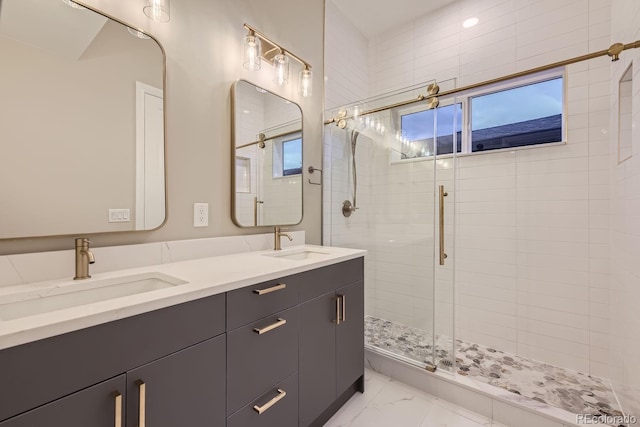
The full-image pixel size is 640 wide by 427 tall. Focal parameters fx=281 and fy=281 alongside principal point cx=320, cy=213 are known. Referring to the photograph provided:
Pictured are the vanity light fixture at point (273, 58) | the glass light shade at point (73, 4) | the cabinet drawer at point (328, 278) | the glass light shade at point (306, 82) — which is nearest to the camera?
the glass light shade at point (73, 4)

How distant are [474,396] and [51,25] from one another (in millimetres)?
2662

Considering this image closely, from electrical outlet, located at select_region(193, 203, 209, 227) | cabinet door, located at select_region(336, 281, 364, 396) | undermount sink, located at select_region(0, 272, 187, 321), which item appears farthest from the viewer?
cabinet door, located at select_region(336, 281, 364, 396)

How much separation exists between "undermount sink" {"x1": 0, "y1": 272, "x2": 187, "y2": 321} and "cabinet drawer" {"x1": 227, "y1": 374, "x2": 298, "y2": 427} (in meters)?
0.53

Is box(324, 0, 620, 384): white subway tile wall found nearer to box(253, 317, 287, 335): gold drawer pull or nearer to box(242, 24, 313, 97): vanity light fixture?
box(242, 24, 313, 97): vanity light fixture

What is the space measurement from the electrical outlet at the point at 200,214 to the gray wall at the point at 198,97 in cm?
2

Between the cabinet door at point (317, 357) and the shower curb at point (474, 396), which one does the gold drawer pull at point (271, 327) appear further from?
the shower curb at point (474, 396)

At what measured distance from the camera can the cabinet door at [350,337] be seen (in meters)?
1.56

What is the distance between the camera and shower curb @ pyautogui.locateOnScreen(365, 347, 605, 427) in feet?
4.77

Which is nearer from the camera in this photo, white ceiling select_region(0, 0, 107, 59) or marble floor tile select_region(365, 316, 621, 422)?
white ceiling select_region(0, 0, 107, 59)

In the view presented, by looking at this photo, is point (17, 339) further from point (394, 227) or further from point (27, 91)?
point (394, 227)

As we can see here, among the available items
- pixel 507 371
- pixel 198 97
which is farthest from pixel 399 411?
pixel 198 97

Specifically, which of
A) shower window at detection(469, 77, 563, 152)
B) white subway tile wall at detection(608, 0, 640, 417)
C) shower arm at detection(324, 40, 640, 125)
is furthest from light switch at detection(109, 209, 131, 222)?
shower window at detection(469, 77, 563, 152)

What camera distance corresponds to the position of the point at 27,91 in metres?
0.96

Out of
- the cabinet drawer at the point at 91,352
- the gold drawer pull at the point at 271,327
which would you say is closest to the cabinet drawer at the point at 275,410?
the gold drawer pull at the point at 271,327
